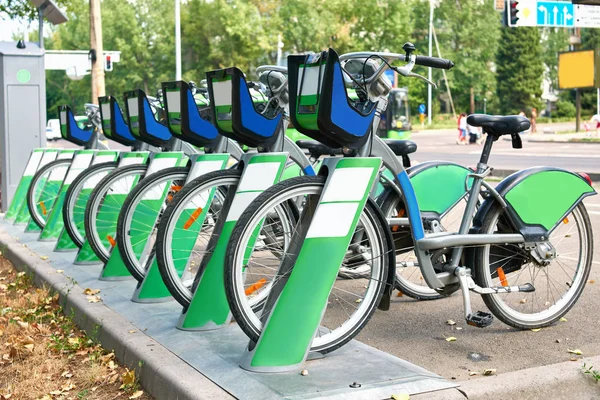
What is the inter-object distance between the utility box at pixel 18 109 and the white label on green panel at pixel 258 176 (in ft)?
23.9

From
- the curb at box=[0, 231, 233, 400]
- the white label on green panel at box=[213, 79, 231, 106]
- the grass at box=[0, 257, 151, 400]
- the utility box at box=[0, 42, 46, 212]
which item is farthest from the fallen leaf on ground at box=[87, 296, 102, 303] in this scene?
the utility box at box=[0, 42, 46, 212]

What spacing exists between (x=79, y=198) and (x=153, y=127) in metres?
1.22

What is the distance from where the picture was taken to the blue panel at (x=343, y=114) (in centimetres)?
393

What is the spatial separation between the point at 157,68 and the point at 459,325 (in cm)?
6352

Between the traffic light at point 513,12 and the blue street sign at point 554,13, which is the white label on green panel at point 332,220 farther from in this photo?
the blue street sign at point 554,13

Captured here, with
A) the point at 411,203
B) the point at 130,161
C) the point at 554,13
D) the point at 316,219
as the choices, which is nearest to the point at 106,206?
the point at 130,161

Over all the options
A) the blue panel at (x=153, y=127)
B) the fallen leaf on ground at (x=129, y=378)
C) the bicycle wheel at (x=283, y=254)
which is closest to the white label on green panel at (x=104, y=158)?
the blue panel at (x=153, y=127)

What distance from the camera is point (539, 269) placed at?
16.8ft

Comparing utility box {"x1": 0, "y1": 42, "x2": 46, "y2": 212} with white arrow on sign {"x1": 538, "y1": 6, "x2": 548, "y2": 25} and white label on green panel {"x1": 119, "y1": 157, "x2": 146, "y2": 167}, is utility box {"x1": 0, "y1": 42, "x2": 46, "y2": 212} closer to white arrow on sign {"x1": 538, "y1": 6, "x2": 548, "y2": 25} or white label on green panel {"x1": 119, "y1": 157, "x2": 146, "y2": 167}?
white label on green panel {"x1": 119, "y1": 157, "x2": 146, "y2": 167}

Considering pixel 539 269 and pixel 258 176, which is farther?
pixel 539 269

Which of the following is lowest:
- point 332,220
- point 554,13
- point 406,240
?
point 406,240

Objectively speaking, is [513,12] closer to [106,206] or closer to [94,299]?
[106,206]

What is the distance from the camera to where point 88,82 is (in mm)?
69500

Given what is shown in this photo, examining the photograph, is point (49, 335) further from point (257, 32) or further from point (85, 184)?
point (257, 32)
